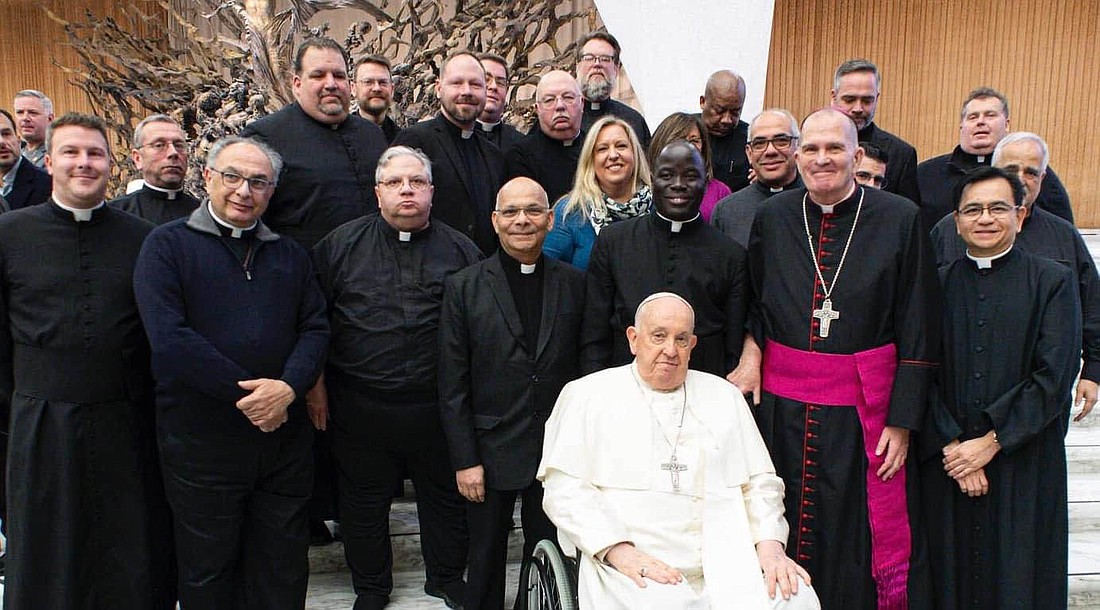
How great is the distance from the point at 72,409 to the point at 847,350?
2622mm

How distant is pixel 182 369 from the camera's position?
9.20 ft

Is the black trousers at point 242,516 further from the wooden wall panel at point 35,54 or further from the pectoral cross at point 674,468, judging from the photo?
the wooden wall panel at point 35,54

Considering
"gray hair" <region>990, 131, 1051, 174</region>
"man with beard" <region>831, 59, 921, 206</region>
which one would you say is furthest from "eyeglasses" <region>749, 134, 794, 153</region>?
"gray hair" <region>990, 131, 1051, 174</region>

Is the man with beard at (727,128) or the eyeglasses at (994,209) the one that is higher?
the man with beard at (727,128)

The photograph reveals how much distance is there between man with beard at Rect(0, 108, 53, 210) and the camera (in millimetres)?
4480

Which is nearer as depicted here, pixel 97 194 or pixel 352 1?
pixel 97 194

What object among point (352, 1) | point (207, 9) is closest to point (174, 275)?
point (352, 1)

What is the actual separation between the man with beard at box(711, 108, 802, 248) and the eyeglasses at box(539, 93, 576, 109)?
0.94 metres

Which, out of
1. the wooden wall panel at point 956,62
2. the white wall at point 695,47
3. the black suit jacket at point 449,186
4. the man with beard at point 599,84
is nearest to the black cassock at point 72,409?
the black suit jacket at point 449,186

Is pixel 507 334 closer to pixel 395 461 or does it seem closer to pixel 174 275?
pixel 395 461

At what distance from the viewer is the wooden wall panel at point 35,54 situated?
1138 centimetres

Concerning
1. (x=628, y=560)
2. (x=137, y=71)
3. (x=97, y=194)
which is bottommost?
(x=628, y=560)

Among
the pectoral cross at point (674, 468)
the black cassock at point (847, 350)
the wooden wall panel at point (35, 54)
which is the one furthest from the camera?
the wooden wall panel at point (35, 54)

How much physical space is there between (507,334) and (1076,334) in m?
1.94
